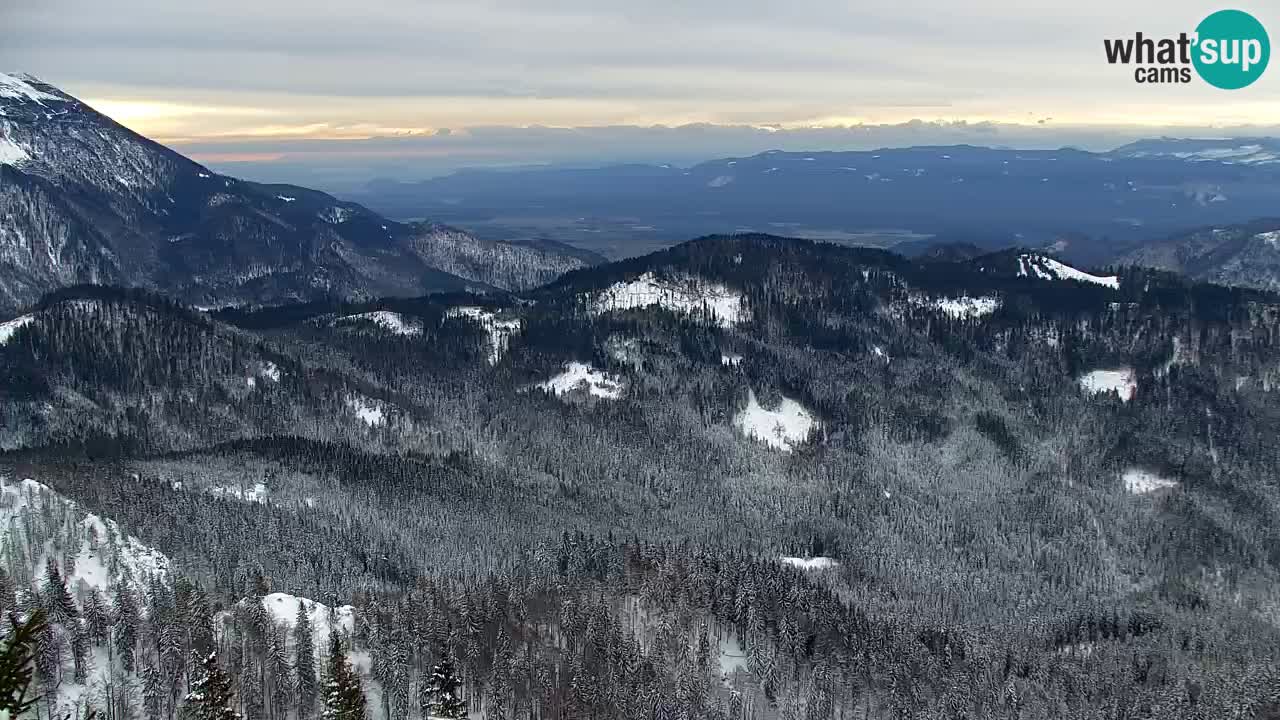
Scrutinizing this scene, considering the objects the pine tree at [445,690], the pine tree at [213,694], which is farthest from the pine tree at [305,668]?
the pine tree at [445,690]

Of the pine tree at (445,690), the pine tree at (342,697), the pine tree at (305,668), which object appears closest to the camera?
the pine tree at (342,697)

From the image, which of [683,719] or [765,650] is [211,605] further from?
[765,650]

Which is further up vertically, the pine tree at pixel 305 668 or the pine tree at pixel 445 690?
the pine tree at pixel 445 690

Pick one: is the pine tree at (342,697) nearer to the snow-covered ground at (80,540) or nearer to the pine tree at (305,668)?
the pine tree at (305,668)

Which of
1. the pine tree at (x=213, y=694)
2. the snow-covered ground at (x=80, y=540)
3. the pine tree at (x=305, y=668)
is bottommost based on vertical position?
the pine tree at (x=305, y=668)

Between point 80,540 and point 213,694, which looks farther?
point 80,540

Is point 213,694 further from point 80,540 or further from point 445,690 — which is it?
point 80,540

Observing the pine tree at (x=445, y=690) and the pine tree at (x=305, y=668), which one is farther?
the pine tree at (x=305, y=668)

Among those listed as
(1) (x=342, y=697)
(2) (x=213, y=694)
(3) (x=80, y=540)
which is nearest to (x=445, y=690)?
(1) (x=342, y=697)

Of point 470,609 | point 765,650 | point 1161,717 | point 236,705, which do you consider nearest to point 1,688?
point 236,705
